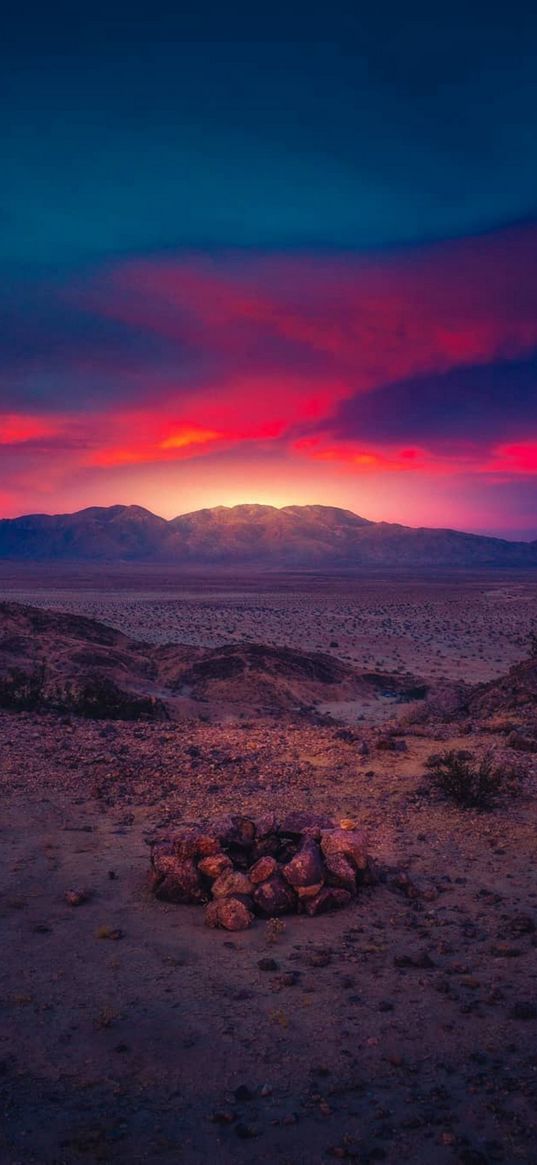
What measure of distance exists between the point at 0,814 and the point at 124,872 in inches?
96.7

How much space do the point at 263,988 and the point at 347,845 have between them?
186 cm

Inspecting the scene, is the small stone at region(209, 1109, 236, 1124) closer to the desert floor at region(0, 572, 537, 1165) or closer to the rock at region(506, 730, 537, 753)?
the desert floor at region(0, 572, 537, 1165)

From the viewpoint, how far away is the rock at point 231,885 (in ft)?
22.0

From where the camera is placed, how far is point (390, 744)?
39.4ft

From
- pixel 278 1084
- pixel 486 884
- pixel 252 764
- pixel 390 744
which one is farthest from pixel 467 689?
pixel 278 1084

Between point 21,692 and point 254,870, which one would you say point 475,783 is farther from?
point 21,692

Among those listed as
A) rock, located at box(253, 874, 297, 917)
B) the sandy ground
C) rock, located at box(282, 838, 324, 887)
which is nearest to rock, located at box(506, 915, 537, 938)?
rock, located at box(282, 838, 324, 887)

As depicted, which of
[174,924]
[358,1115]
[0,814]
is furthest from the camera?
[0,814]

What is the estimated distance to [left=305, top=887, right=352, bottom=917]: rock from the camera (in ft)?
21.6

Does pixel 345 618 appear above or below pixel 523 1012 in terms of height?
below

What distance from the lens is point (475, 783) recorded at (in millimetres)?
9531

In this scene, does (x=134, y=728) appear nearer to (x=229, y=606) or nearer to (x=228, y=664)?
(x=228, y=664)

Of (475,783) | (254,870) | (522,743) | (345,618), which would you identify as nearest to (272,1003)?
(254,870)

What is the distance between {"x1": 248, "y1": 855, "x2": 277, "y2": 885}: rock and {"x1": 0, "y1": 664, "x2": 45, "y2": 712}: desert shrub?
9.48 meters
